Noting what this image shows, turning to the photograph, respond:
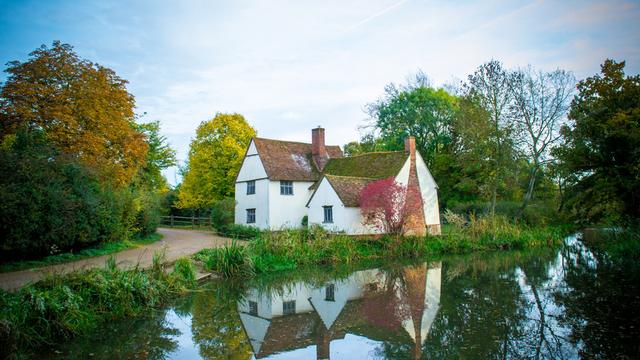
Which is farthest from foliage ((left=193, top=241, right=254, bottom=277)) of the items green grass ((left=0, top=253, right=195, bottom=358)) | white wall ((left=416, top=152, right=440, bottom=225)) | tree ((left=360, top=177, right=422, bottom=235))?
white wall ((left=416, top=152, right=440, bottom=225))

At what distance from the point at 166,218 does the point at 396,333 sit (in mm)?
38194

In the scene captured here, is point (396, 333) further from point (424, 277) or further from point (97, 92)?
point (97, 92)

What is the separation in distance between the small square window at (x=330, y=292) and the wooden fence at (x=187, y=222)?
26236 mm

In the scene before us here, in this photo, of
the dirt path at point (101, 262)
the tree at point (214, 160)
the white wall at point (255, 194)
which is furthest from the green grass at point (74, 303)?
the tree at point (214, 160)

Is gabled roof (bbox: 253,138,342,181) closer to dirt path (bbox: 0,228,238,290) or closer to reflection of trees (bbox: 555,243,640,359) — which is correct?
dirt path (bbox: 0,228,238,290)

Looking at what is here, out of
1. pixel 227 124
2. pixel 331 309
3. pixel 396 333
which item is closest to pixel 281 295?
pixel 331 309

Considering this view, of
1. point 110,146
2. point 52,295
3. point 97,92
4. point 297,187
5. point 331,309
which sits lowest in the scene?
point 331,309

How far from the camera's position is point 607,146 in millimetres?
17484

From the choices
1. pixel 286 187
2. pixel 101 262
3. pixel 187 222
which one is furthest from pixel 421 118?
pixel 101 262

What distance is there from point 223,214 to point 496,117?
2194 centimetres

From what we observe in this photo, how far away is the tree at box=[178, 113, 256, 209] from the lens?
123 ft

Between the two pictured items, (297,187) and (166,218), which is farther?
(166,218)

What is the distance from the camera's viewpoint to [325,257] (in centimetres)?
2073

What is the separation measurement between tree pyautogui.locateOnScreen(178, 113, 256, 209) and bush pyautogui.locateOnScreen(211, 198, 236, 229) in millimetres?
5130
